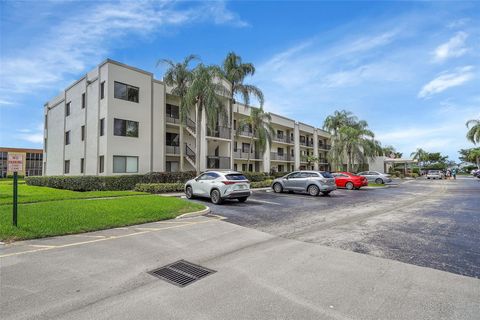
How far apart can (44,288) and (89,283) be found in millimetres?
586

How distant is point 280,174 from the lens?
35.2 meters

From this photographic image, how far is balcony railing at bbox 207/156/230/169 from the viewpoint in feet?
84.3

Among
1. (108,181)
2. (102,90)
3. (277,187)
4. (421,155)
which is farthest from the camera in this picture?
(421,155)

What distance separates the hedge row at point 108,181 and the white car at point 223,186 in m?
7.68

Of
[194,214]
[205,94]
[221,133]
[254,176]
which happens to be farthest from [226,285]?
[254,176]

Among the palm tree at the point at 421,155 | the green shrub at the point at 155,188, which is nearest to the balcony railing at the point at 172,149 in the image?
the green shrub at the point at 155,188

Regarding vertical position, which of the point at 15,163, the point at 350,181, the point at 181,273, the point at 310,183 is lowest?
the point at 181,273

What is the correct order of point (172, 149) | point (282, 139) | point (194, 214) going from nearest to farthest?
point (194, 214)
point (172, 149)
point (282, 139)

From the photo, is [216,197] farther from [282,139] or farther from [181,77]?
[282,139]

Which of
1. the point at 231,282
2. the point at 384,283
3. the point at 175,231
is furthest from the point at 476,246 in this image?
the point at 175,231

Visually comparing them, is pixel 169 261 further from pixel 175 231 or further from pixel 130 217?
pixel 130 217

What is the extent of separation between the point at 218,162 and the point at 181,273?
22049 millimetres

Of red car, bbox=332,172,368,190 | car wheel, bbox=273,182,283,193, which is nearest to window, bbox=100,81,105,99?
car wheel, bbox=273,182,283,193

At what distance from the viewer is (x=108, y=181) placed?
18.1 metres
